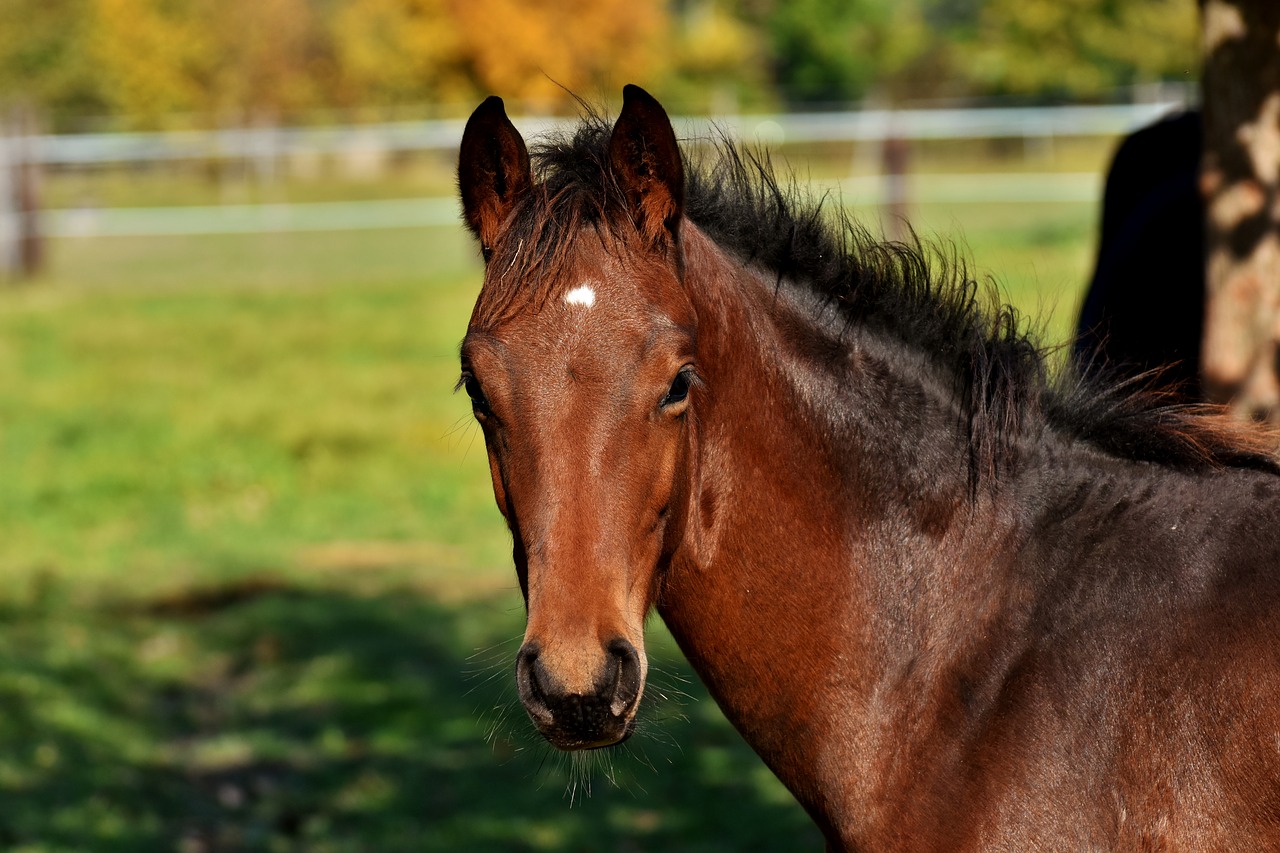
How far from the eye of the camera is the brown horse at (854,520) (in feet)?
7.27

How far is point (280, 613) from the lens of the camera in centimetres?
704

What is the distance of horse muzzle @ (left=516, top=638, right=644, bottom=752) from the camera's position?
2100mm

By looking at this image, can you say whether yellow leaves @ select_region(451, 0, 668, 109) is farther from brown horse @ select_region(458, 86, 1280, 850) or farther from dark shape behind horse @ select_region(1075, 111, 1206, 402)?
brown horse @ select_region(458, 86, 1280, 850)

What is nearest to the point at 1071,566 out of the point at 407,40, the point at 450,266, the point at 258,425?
the point at 258,425

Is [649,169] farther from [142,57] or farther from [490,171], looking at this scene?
[142,57]

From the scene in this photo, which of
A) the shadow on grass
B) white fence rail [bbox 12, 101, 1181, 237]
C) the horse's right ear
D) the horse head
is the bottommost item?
the shadow on grass

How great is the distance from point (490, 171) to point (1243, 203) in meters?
2.39

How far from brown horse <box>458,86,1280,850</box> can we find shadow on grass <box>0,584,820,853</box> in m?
1.72

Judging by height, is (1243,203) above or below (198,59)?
below

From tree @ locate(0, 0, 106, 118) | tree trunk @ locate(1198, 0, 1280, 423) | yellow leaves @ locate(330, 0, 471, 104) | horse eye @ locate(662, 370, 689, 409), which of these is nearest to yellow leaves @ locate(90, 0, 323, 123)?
tree @ locate(0, 0, 106, 118)

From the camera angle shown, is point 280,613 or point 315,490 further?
point 315,490

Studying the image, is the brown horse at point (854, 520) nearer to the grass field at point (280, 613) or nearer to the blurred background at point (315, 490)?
the blurred background at point (315, 490)

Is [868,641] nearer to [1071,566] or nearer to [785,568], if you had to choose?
[785,568]

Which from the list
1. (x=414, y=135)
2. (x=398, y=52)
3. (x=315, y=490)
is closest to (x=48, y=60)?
(x=398, y=52)
